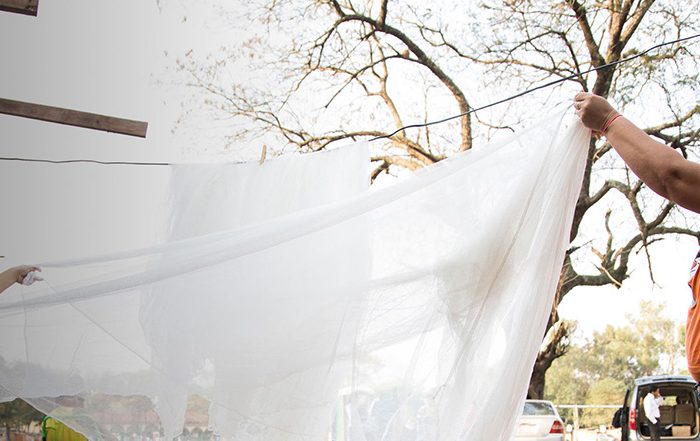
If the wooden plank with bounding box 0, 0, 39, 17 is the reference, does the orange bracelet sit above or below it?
below

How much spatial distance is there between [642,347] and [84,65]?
30.9 meters

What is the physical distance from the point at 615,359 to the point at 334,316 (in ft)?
112

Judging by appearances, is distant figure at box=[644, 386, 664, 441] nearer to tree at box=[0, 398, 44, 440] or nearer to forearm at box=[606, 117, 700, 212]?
tree at box=[0, 398, 44, 440]

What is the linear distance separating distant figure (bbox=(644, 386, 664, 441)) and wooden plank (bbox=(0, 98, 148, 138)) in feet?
23.4

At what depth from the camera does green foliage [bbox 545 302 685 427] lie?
32.8 metres

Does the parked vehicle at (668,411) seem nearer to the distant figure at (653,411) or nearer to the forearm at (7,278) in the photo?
the distant figure at (653,411)

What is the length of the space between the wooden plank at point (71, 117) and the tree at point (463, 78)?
7.23 meters

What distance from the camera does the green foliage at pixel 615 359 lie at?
3284cm

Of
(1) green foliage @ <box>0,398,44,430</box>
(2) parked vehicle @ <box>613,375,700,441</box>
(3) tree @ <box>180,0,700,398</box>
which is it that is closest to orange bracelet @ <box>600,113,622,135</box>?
(1) green foliage @ <box>0,398,44,430</box>

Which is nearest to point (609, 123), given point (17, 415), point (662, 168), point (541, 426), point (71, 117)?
point (662, 168)

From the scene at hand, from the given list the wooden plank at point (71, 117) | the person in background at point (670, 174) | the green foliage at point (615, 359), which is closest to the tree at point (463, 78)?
the wooden plank at point (71, 117)

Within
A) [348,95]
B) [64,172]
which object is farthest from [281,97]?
[64,172]

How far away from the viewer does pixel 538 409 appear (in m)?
9.80

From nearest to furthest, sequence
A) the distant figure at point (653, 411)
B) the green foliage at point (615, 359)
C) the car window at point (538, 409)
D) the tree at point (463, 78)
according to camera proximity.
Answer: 1. the distant figure at point (653, 411)
2. the car window at point (538, 409)
3. the tree at point (463, 78)
4. the green foliage at point (615, 359)
